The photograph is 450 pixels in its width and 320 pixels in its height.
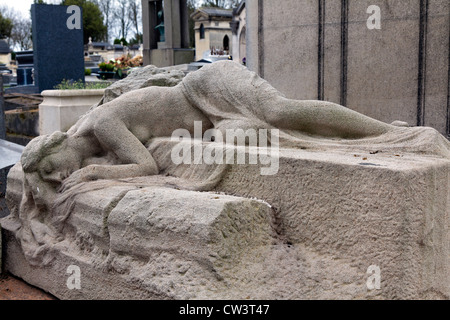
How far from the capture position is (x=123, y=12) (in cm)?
4647

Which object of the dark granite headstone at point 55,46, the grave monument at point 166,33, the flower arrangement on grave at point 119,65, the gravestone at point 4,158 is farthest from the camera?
the flower arrangement on grave at point 119,65

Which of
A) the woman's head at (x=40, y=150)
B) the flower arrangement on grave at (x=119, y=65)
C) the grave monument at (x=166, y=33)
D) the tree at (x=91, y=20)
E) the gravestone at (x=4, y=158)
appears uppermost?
the tree at (x=91, y=20)

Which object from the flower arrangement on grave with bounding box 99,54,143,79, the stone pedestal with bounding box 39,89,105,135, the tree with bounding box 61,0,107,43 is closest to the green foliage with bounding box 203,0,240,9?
the tree with bounding box 61,0,107,43

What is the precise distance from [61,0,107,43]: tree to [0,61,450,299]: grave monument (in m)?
35.3

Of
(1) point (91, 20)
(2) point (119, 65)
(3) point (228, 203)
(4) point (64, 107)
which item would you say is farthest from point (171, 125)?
(1) point (91, 20)

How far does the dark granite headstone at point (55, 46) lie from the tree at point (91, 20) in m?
27.8

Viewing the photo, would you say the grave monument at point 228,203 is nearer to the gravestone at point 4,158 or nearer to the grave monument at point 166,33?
the gravestone at point 4,158

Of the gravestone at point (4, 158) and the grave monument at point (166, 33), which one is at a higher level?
the grave monument at point (166, 33)

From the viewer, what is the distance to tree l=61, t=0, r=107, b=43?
38.0 m

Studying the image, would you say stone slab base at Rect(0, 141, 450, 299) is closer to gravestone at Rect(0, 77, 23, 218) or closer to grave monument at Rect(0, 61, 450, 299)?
grave monument at Rect(0, 61, 450, 299)

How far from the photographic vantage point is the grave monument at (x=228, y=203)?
280 cm

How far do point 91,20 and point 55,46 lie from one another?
3012 centimetres

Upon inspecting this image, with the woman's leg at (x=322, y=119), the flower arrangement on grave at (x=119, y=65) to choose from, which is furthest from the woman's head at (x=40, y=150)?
the flower arrangement on grave at (x=119, y=65)

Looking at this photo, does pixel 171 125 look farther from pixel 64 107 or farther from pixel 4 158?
pixel 64 107
